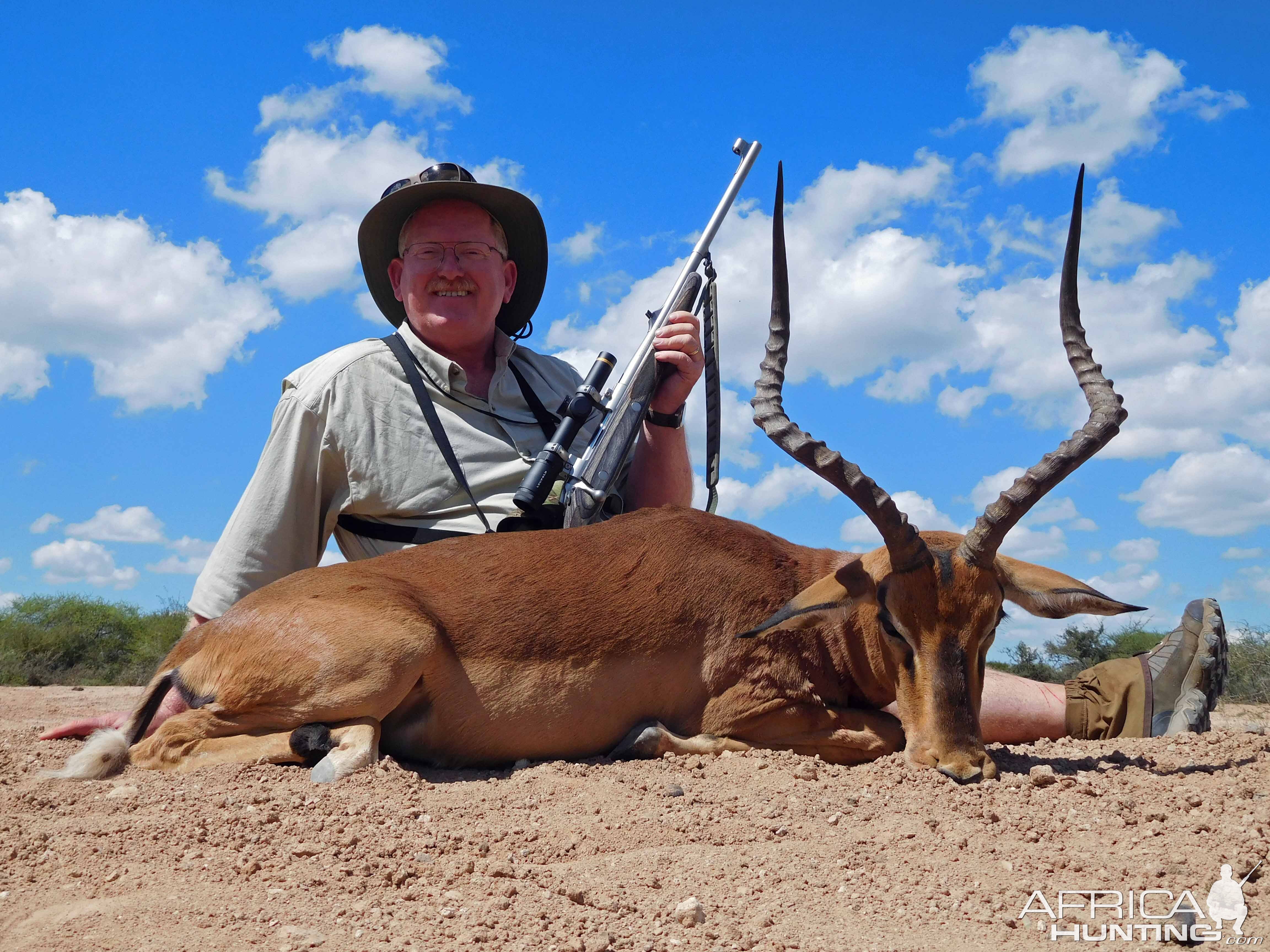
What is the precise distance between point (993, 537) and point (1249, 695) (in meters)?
8.56

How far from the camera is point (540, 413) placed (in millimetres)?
7203

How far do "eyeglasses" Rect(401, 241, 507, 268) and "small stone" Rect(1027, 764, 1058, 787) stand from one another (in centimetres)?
479

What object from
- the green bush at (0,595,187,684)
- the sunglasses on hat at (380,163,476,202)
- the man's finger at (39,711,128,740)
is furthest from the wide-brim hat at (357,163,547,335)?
the green bush at (0,595,187,684)

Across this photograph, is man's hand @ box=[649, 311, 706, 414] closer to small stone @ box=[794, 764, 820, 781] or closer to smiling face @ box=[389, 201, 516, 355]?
smiling face @ box=[389, 201, 516, 355]

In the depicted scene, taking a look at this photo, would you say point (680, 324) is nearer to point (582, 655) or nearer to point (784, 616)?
point (784, 616)

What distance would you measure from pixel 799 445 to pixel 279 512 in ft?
10.7

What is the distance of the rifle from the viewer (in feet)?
20.4

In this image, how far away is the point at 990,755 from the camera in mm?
5148

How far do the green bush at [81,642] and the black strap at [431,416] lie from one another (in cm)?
1000

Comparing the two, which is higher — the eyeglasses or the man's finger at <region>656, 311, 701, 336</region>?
the eyeglasses

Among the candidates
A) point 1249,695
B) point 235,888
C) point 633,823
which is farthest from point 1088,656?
point 235,888

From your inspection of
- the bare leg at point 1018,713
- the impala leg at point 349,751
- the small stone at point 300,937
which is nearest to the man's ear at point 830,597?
the bare leg at point 1018,713

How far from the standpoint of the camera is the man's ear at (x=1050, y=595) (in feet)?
16.8

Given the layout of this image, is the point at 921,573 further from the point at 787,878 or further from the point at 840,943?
the point at 840,943
